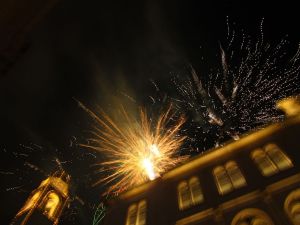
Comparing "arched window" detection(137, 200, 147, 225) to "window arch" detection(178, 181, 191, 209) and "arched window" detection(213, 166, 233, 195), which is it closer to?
"window arch" detection(178, 181, 191, 209)

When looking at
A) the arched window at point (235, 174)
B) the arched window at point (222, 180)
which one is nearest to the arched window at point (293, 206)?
the arched window at point (235, 174)

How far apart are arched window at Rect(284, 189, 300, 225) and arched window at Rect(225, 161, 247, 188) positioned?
303cm

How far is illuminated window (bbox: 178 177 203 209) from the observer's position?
1931 centimetres

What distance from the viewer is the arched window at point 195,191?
62.8 feet

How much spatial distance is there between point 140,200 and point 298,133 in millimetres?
11768

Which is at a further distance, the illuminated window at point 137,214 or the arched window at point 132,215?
the arched window at point 132,215

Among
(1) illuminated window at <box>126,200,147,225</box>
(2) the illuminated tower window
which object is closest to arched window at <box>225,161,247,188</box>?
(2) the illuminated tower window

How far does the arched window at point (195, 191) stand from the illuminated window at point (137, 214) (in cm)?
366

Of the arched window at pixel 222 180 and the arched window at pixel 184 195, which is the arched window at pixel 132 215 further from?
the arched window at pixel 222 180

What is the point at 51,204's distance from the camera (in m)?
34.5

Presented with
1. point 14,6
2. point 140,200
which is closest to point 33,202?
point 140,200

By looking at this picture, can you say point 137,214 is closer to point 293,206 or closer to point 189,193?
point 189,193

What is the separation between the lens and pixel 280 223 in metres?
14.3

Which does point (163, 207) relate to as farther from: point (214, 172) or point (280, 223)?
point (280, 223)
